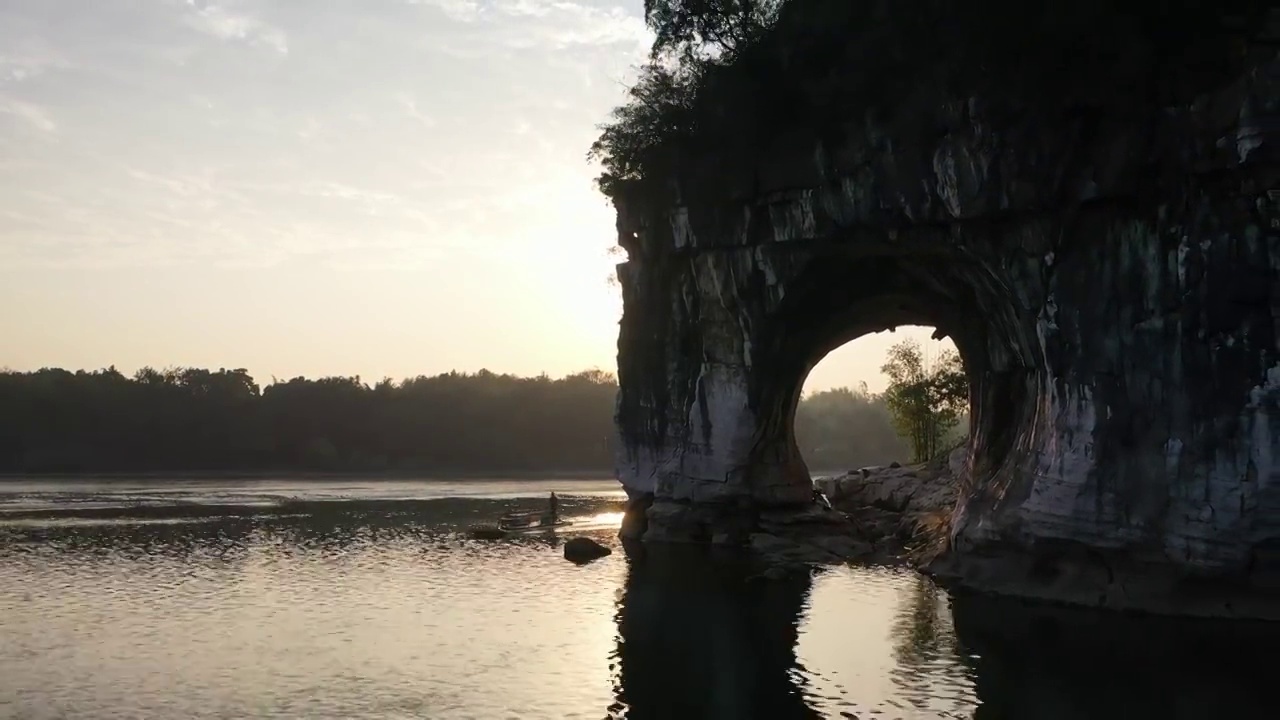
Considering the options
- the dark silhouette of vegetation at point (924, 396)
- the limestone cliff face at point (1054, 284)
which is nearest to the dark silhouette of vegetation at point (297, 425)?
the dark silhouette of vegetation at point (924, 396)

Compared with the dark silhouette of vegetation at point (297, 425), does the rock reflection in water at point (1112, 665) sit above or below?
below

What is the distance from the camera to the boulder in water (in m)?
37.9

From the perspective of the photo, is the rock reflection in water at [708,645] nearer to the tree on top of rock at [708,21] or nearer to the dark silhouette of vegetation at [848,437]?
the tree on top of rock at [708,21]

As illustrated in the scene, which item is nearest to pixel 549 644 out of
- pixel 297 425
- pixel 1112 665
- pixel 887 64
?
pixel 1112 665

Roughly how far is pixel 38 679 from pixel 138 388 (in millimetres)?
92943

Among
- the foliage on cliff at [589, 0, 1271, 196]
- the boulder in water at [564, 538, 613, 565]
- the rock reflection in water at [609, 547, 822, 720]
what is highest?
the foliage on cliff at [589, 0, 1271, 196]

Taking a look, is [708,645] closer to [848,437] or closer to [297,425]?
[297,425]

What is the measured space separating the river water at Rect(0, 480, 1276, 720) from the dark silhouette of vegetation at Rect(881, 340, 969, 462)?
25634 mm

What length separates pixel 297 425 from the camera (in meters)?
107

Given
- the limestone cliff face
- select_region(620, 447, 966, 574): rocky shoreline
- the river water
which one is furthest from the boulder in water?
the limestone cliff face

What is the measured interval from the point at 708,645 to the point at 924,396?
1558 inches

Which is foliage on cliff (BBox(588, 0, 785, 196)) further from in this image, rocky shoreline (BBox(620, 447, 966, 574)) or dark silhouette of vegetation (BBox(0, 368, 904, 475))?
dark silhouette of vegetation (BBox(0, 368, 904, 475))

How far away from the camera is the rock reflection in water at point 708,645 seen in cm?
1886

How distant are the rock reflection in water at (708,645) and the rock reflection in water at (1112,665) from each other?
12.3 ft
